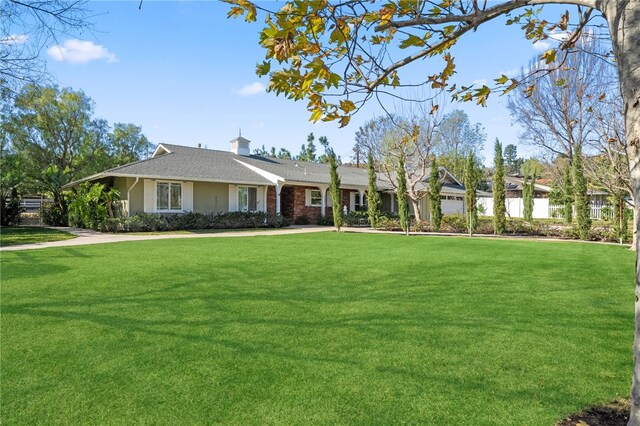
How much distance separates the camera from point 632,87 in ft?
6.15

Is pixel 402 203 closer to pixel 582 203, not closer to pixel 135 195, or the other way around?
pixel 582 203

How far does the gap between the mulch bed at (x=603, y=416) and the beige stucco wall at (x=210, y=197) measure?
20.0 metres

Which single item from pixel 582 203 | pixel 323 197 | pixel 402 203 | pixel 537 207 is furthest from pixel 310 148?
pixel 582 203

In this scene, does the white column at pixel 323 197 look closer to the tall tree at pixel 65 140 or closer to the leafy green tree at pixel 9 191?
the leafy green tree at pixel 9 191

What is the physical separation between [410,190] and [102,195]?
54.6 feet

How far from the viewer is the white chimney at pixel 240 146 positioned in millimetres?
27947

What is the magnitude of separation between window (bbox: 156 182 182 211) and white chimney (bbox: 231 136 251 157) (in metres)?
8.22

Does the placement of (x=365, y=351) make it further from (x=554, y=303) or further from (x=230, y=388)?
(x=554, y=303)

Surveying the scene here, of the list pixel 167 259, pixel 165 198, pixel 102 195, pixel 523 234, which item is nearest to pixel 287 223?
pixel 165 198

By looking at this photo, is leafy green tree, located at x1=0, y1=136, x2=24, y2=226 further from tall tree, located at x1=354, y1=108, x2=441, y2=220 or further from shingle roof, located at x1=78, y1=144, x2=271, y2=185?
tall tree, located at x1=354, y1=108, x2=441, y2=220

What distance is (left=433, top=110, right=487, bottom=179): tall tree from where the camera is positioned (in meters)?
40.3

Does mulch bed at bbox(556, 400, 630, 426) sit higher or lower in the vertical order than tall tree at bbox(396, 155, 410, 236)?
lower

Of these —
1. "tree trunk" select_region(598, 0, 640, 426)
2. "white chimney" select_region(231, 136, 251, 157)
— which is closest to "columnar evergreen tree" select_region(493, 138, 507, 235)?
"white chimney" select_region(231, 136, 251, 157)

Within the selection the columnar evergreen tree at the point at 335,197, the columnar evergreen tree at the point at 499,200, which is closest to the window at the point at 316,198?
the columnar evergreen tree at the point at 335,197
